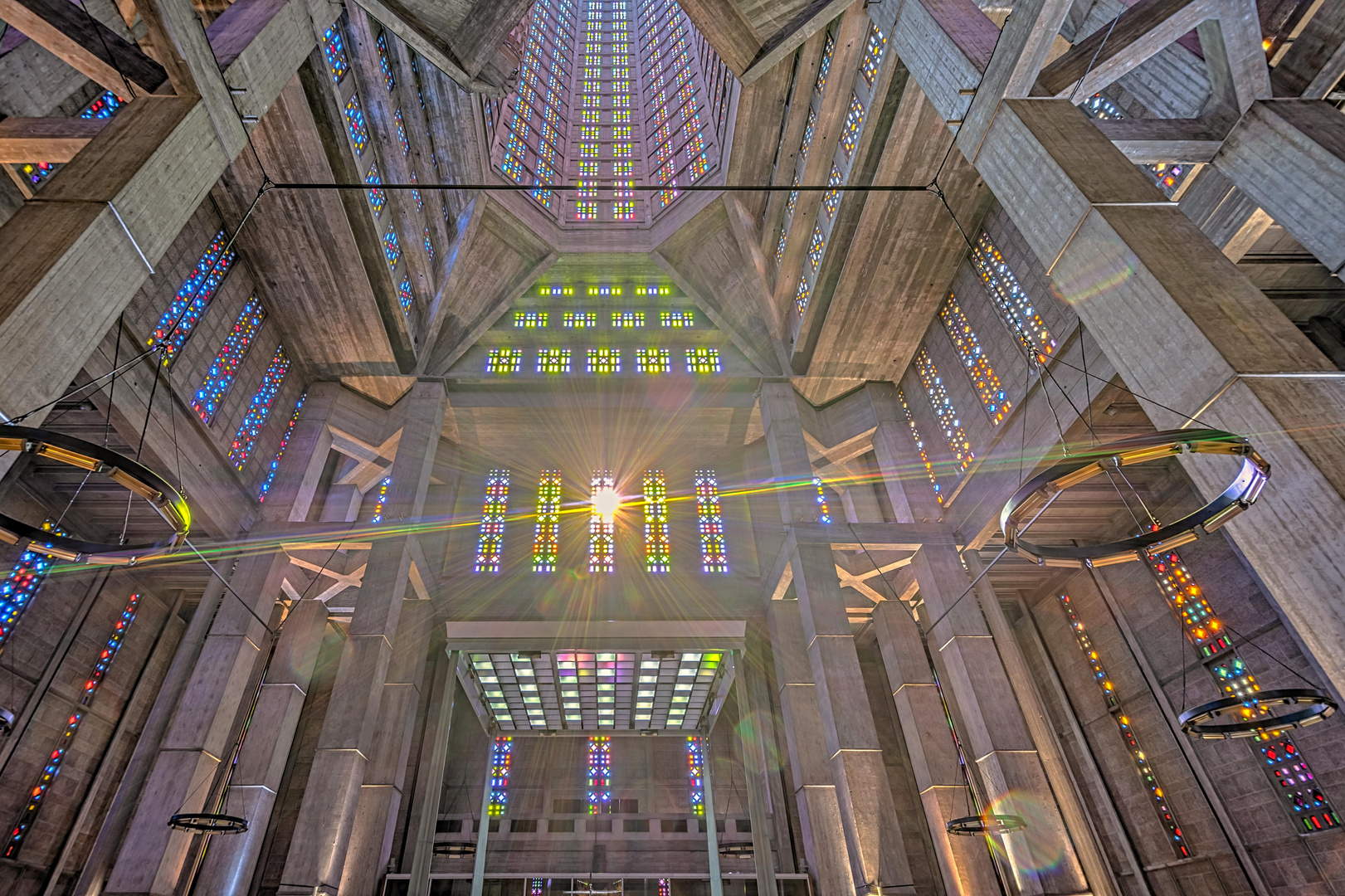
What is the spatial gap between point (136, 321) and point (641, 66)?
846 inches

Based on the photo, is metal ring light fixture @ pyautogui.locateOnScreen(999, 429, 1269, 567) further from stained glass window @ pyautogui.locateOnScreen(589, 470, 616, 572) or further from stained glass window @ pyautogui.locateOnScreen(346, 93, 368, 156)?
stained glass window @ pyautogui.locateOnScreen(589, 470, 616, 572)

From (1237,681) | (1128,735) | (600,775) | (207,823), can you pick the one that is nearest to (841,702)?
(1237,681)

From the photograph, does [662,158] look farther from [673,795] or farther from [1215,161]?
[673,795]

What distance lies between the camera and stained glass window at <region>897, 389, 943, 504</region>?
16469mm

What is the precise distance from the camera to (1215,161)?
841 cm

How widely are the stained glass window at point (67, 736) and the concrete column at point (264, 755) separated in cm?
474

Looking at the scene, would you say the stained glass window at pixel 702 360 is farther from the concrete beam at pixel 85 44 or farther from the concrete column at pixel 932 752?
the concrete beam at pixel 85 44

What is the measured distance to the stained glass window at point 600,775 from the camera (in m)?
21.0

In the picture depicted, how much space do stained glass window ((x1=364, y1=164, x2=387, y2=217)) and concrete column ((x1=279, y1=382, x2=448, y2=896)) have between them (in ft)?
16.3

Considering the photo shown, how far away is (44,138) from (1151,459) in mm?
11734

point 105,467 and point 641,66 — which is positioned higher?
point 641,66

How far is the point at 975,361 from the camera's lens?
1501 cm

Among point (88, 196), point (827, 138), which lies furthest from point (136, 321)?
point (827, 138)

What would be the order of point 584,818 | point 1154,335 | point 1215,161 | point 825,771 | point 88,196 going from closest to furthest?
point 1154,335 < point 88,196 < point 1215,161 < point 825,771 < point 584,818
